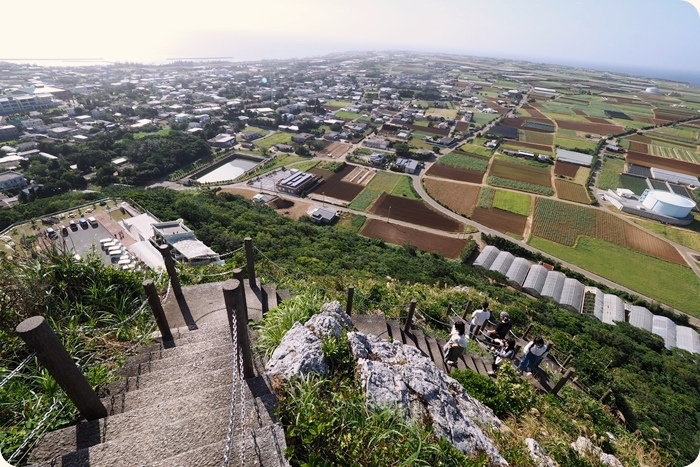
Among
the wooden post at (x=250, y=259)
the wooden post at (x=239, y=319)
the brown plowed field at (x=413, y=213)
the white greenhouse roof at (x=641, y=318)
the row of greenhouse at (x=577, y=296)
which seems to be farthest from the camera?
the brown plowed field at (x=413, y=213)

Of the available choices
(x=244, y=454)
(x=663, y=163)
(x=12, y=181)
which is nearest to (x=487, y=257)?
(x=244, y=454)

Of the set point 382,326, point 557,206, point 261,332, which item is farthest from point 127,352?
point 557,206

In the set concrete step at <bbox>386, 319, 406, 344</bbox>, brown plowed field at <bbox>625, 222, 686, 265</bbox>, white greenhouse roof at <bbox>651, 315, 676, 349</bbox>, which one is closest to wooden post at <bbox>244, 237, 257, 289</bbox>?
concrete step at <bbox>386, 319, 406, 344</bbox>

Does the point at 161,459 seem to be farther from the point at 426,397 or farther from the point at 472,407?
the point at 472,407

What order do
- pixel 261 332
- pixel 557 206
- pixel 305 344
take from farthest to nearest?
1. pixel 557 206
2. pixel 261 332
3. pixel 305 344

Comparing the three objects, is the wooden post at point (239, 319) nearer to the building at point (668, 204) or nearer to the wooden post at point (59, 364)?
the wooden post at point (59, 364)

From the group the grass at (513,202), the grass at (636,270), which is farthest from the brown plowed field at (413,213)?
the grass at (636,270)
